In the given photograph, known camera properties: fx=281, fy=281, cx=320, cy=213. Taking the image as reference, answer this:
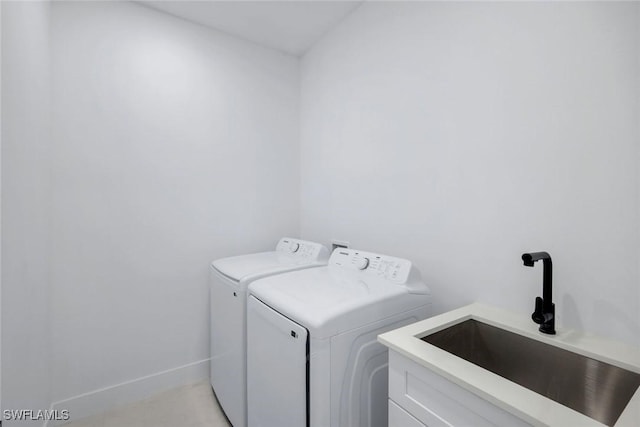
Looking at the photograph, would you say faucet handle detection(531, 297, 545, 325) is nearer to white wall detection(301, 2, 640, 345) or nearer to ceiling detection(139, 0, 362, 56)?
white wall detection(301, 2, 640, 345)

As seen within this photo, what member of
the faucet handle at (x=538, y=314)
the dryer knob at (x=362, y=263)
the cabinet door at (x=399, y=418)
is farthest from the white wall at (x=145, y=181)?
the faucet handle at (x=538, y=314)

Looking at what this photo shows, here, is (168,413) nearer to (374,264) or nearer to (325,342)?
(325,342)

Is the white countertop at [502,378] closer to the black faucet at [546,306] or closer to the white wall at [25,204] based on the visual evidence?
the black faucet at [546,306]

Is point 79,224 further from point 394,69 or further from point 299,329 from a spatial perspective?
point 394,69

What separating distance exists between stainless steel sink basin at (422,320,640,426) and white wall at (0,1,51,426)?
1.61 metres

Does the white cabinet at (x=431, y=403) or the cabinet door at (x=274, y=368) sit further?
the cabinet door at (x=274, y=368)

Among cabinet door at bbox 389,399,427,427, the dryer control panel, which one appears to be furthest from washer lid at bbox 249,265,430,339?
the dryer control panel

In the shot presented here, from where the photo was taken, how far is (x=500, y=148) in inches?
49.7

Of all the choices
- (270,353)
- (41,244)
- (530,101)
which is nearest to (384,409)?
(270,353)

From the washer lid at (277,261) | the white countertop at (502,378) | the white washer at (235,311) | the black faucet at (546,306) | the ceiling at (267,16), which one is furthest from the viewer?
the ceiling at (267,16)

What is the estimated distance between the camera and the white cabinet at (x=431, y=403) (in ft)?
2.46

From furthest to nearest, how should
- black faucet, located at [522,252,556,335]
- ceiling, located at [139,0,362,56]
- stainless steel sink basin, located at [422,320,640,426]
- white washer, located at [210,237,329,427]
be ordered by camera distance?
1. ceiling, located at [139,0,362,56]
2. white washer, located at [210,237,329,427]
3. black faucet, located at [522,252,556,335]
4. stainless steel sink basin, located at [422,320,640,426]

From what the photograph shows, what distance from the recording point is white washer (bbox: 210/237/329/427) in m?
1.55

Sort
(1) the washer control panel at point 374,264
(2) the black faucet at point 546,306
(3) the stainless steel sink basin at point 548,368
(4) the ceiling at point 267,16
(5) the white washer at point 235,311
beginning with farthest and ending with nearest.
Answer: (4) the ceiling at point 267,16
(5) the white washer at point 235,311
(1) the washer control panel at point 374,264
(2) the black faucet at point 546,306
(3) the stainless steel sink basin at point 548,368
